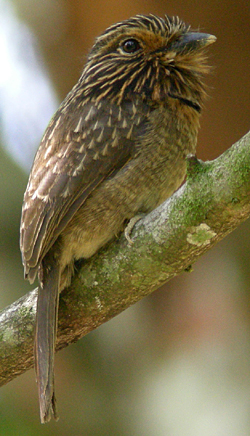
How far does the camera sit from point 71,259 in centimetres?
229

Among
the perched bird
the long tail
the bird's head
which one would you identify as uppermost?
the bird's head

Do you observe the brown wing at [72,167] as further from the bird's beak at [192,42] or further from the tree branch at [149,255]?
the bird's beak at [192,42]

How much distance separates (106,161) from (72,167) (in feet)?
0.42

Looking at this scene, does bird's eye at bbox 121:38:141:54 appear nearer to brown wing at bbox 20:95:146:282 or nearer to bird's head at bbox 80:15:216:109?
bird's head at bbox 80:15:216:109

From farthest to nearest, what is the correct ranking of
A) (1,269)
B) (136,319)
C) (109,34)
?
(136,319) → (1,269) → (109,34)

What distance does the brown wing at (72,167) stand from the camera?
220 cm

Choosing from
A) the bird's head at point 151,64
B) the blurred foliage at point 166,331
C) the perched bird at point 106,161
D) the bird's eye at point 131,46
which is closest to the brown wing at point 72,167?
the perched bird at point 106,161

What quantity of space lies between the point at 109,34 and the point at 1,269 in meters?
1.75

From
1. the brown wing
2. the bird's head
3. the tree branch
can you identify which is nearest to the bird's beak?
the bird's head

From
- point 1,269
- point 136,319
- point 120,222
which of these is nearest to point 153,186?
point 120,222

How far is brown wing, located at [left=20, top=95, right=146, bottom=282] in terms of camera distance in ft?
7.20

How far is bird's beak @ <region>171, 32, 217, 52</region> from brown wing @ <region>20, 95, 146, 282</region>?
1.20 ft

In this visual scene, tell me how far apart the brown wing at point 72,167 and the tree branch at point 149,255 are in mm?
191

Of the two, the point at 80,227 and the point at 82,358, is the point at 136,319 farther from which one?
the point at 80,227
